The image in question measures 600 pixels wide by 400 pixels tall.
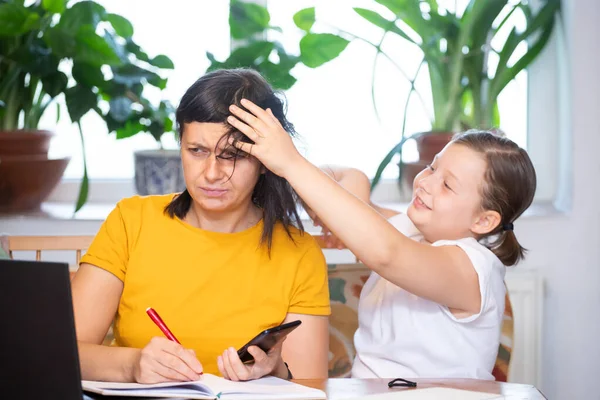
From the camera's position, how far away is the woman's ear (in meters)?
1.57

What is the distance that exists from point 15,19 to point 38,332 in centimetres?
176

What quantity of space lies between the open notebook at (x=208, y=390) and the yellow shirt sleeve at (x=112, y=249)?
14.5 inches

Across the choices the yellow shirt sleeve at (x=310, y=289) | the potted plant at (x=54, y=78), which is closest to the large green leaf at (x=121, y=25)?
the potted plant at (x=54, y=78)

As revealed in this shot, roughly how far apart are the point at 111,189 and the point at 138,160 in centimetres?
31

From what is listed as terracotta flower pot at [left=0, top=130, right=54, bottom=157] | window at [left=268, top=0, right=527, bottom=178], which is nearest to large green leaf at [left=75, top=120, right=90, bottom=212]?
terracotta flower pot at [left=0, top=130, right=54, bottom=157]

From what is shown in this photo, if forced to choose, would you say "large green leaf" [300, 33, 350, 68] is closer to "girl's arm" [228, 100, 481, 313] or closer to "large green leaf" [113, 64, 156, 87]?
"large green leaf" [113, 64, 156, 87]

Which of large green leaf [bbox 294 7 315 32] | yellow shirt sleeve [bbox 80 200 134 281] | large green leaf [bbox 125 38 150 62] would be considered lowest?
yellow shirt sleeve [bbox 80 200 134 281]

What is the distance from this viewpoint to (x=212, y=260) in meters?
1.60

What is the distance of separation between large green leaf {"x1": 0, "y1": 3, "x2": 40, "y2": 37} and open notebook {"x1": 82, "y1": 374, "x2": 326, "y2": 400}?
1.57 meters

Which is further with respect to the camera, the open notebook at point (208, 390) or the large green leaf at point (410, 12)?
the large green leaf at point (410, 12)

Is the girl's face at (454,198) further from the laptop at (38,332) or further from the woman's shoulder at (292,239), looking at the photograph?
the laptop at (38,332)

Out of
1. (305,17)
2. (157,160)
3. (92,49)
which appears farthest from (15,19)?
(305,17)

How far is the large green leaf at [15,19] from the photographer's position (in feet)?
8.04

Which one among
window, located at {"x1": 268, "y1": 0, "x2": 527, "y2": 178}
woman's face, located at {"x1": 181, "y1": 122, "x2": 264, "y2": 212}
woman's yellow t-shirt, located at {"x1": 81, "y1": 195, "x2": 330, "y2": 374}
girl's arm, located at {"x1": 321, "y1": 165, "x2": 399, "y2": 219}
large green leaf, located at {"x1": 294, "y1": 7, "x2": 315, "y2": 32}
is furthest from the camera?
window, located at {"x1": 268, "y1": 0, "x2": 527, "y2": 178}
